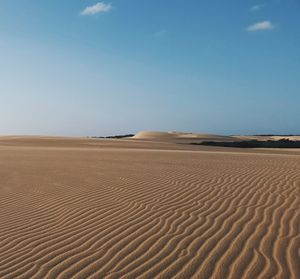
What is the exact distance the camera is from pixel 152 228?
6.20 meters

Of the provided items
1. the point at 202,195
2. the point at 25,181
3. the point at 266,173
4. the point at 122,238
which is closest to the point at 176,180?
the point at 202,195

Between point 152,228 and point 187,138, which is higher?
point 187,138

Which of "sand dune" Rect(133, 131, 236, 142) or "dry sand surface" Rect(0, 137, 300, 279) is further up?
"sand dune" Rect(133, 131, 236, 142)

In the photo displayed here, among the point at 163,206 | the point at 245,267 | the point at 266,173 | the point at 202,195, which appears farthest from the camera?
the point at 266,173

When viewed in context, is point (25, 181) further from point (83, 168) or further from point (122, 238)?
point (122, 238)

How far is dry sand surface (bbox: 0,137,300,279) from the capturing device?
4.68 m

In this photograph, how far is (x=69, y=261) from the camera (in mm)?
4965

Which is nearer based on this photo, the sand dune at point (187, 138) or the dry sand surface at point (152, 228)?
the dry sand surface at point (152, 228)

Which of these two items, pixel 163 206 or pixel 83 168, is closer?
pixel 163 206

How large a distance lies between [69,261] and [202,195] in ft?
14.2

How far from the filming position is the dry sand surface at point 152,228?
4.68 m

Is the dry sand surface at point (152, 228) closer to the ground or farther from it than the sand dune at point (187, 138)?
closer to the ground

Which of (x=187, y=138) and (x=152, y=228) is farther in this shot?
(x=187, y=138)

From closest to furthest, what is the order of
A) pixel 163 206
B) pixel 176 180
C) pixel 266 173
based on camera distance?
pixel 163 206, pixel 176 180, pixel 266 173
